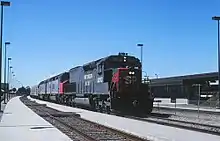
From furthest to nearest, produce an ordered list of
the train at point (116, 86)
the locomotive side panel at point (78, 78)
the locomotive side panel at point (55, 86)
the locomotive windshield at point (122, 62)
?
the locomotive side panel at point (55, 86) < the locomotive side panel at point (78, 78) < the locomotive windshield at point (122, 62) < the train at point (116, 86)

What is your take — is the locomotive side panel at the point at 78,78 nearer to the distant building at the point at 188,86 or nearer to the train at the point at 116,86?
the train at the point at 116,86

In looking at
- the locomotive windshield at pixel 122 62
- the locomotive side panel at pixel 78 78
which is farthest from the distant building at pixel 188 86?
the locomotive windshield at pixel 122 62

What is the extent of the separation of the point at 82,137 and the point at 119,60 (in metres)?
14.8

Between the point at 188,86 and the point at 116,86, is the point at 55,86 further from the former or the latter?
the point at 116,86

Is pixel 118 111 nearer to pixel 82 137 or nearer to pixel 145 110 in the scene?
pixel 145 110

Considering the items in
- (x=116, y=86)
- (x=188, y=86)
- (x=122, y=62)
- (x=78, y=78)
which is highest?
(x=122, y=62)

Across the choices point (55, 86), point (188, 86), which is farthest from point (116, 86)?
point (55, 86)

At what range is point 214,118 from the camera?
2528 centimetres

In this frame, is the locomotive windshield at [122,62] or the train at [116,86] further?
the locomotive windshield at [122,62]

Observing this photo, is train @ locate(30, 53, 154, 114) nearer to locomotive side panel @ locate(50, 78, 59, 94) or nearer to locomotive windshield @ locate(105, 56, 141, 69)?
locomotive windshield @ locate(105, 56, 141, 69)

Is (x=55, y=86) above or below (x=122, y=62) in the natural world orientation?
below

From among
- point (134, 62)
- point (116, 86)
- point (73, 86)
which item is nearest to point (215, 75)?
point (73, 86)

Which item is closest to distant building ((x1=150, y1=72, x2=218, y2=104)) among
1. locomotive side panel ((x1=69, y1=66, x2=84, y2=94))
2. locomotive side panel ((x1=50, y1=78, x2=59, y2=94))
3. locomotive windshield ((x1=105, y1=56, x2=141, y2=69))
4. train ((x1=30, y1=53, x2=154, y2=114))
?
locomotive side panel ((x1=69, y1=66, x2=84, y2=94))

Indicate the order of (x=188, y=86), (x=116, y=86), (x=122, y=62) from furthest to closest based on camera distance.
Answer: (x=188, y=86) < (x=122, y=62) < (x=116, y=86)
